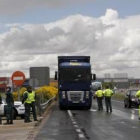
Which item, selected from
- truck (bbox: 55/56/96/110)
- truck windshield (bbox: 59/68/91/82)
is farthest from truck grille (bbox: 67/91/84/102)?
truck windshield (bbox: 59/68/91/82)

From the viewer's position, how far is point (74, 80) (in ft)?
103

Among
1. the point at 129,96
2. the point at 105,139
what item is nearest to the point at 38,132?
the point at 105,139

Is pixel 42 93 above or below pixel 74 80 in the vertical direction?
below

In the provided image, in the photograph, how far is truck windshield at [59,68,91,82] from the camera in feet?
102

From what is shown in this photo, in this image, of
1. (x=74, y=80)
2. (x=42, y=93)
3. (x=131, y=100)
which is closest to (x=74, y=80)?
→ (x=74, y=80)

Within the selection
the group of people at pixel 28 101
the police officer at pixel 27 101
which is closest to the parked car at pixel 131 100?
the group of people at pixel 28 101

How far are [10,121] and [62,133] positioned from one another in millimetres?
5901

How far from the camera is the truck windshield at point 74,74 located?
31.0 m

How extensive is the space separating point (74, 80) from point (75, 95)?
133 cm

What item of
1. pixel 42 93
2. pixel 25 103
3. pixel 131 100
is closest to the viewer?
pixel 25 103

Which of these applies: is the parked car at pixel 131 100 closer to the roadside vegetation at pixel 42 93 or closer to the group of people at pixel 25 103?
the roadside vegetation at pixel 42 93

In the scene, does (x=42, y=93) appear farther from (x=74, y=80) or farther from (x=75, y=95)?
(x=74, y=80)

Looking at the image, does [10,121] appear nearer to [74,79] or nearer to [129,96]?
[74,79]

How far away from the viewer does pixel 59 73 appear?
31062mm
